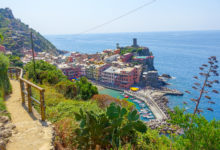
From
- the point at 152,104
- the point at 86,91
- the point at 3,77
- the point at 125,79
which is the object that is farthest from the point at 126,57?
the point at 3,77

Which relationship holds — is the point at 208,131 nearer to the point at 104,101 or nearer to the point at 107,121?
the point at 107,121

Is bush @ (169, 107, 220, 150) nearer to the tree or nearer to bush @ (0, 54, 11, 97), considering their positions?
bush @ (0, 54, 11, 97)

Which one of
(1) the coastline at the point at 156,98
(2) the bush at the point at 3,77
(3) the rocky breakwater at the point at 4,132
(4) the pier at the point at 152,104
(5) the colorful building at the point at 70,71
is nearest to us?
(3) the rocky breakwater at the point at 4,132

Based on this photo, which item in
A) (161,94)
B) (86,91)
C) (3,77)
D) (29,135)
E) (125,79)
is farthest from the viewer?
(125,79)

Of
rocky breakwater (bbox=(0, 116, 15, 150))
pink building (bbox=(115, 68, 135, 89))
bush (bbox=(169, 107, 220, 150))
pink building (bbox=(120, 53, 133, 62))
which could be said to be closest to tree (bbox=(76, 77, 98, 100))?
rocky breakwater (bbox=(0, 116, 15, 150))

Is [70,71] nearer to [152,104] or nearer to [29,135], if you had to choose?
[152,104]

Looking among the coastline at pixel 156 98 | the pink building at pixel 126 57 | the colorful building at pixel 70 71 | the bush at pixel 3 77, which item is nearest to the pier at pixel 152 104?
the coastline at pixel 156 98

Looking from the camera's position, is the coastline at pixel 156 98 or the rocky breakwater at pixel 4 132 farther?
the coastline at pixel 156 98

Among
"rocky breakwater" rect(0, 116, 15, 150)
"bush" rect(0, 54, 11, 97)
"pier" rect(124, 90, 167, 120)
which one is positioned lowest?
"pier" rect(124, 90, 167, 120)

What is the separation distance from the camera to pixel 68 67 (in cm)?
3800

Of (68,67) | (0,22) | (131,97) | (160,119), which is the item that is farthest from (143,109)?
(0,22)

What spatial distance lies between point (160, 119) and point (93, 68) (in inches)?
848

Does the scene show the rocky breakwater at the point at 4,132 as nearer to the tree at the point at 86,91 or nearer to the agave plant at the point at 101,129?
the agave plant at the point at 101,129

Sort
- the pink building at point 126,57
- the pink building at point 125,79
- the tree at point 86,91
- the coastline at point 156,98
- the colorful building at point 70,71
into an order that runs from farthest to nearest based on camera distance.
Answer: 1. the pink building at point 126,57
2. the colorful building at point 70,71
3. the pink building at point 125,79
4. the coastline at point 156,98
5. the tree at point 86,91
